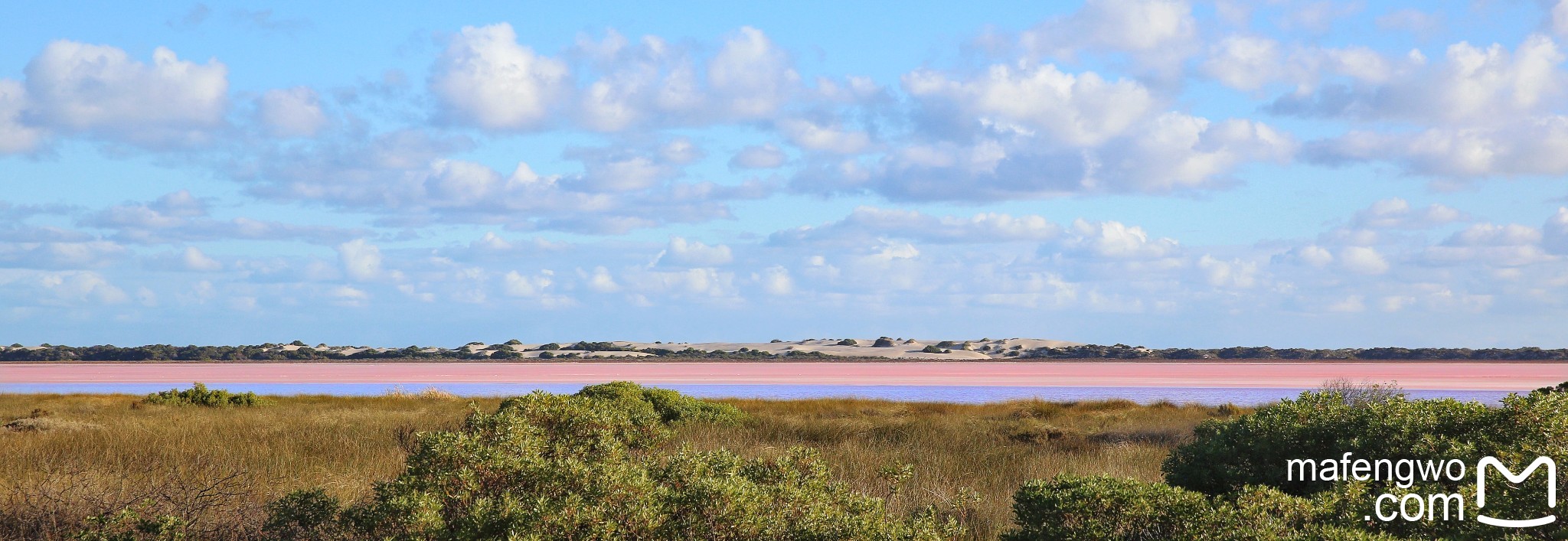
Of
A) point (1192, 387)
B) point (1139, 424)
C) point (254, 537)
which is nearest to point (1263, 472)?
point (254, 537)

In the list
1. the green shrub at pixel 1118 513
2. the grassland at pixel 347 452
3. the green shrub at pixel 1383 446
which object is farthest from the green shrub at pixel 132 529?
the green shrub at pixel 1383 446

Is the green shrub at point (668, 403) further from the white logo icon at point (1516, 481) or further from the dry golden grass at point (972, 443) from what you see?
the white logo icon at point (1516, 481)

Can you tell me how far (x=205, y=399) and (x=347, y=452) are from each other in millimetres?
15492

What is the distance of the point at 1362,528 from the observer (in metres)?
5.01

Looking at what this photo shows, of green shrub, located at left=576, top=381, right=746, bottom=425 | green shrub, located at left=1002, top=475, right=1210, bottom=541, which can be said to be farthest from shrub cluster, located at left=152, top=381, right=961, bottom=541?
green shrub, located at left=576, top=381, right=746, bottom=425

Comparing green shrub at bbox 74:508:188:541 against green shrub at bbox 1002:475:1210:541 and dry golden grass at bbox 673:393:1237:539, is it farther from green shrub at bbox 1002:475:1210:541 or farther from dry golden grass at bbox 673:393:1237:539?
green shrub at bbox 1002:475:1210:541

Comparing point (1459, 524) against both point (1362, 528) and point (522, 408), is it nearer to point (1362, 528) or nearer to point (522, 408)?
point (1362, 528)

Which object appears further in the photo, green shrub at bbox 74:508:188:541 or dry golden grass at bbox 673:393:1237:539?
dry golden grass at bbox 673:393:1237:539

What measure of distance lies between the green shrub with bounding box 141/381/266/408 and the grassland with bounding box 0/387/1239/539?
0.84 metres

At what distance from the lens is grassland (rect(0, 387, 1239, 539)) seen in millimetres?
7895

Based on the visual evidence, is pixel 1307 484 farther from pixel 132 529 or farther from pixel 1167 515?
pixel 132 529

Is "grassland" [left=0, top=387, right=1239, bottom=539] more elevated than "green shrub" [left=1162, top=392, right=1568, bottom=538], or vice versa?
"green shrub" [left=1162, top=392, right=1568, bottom=538]

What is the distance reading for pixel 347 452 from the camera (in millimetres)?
13422

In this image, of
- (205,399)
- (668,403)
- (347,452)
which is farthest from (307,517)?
(205,399)
